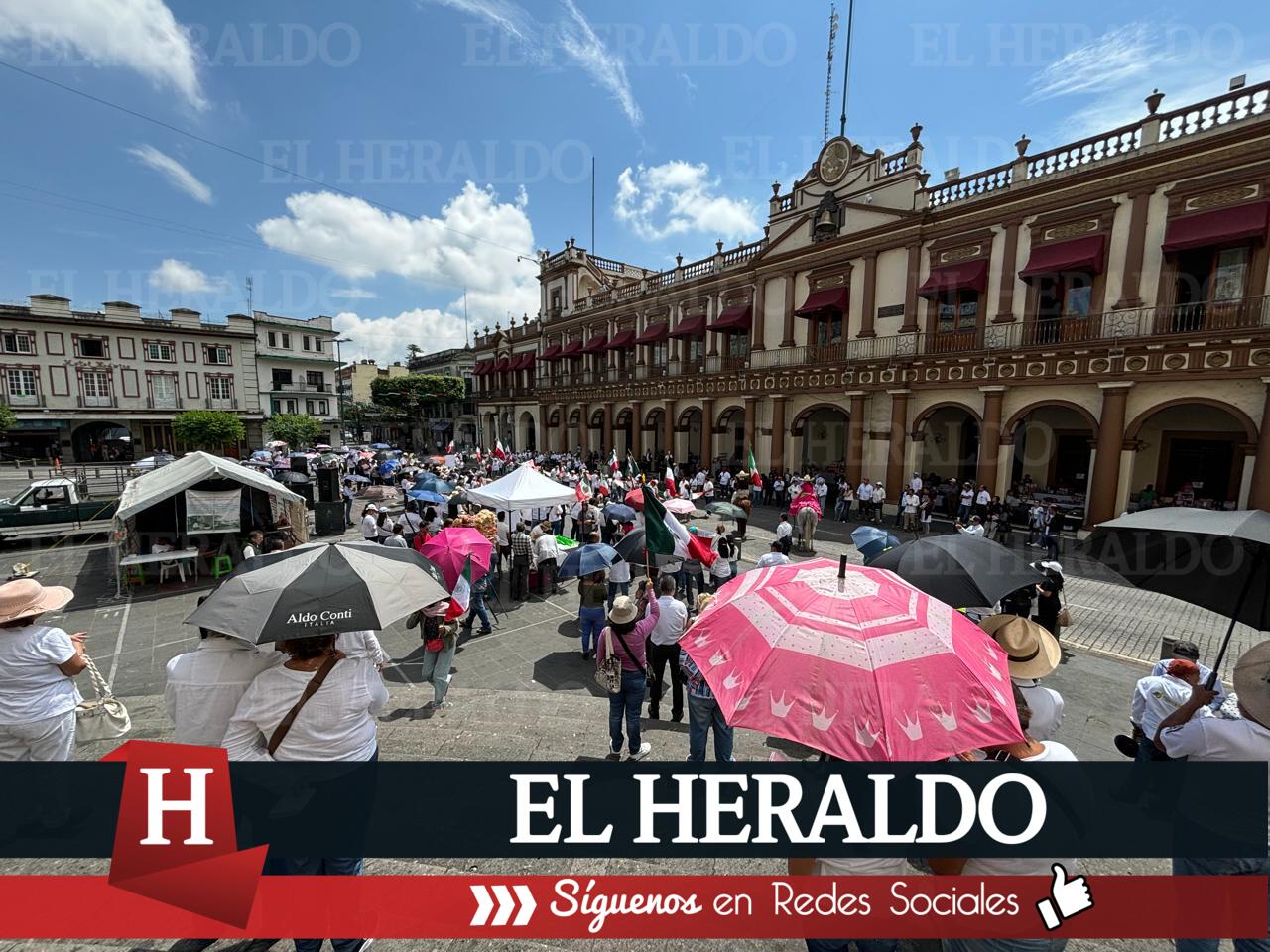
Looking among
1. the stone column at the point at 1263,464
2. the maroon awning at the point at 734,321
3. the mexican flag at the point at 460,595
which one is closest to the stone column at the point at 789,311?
the maroon awning at the point at 734,321

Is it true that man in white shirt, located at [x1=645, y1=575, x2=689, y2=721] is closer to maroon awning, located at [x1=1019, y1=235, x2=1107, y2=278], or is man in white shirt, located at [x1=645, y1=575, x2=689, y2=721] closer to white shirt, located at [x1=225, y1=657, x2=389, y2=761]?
white shirt, located at [x1=225, y1=657, x2=389, y2=761]

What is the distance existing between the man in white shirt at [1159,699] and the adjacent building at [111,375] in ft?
175

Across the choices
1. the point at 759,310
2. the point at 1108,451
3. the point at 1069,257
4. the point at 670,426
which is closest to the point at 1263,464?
the point at 1108,451

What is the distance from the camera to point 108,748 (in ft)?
15.0

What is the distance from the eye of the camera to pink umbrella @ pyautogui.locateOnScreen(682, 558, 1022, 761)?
6.48 feet

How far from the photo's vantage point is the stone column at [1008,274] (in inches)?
616

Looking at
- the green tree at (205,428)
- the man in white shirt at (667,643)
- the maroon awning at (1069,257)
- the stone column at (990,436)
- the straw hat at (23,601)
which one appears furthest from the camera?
the green tree at (205,428)

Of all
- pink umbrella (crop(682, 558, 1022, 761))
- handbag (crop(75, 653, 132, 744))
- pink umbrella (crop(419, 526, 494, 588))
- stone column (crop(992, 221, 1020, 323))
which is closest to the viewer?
pink umbrella (crop(682, 558, 1022, 761))

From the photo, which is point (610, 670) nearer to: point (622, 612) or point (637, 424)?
point (622, 612)

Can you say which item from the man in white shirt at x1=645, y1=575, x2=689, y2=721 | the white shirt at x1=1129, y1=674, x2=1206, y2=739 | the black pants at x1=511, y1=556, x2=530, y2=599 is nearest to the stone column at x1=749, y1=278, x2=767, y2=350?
the black pants at x1=511, y1=556, x2=530, y2=599

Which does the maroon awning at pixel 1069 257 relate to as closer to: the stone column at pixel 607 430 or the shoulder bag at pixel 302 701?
the shoulder bag at pixel 302 701

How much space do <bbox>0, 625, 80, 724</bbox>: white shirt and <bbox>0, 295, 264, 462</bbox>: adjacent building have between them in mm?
48157

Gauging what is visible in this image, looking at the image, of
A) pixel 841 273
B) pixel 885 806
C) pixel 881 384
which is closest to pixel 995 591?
pixel 885 806

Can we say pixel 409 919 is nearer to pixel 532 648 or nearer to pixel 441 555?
pixel 441 555
